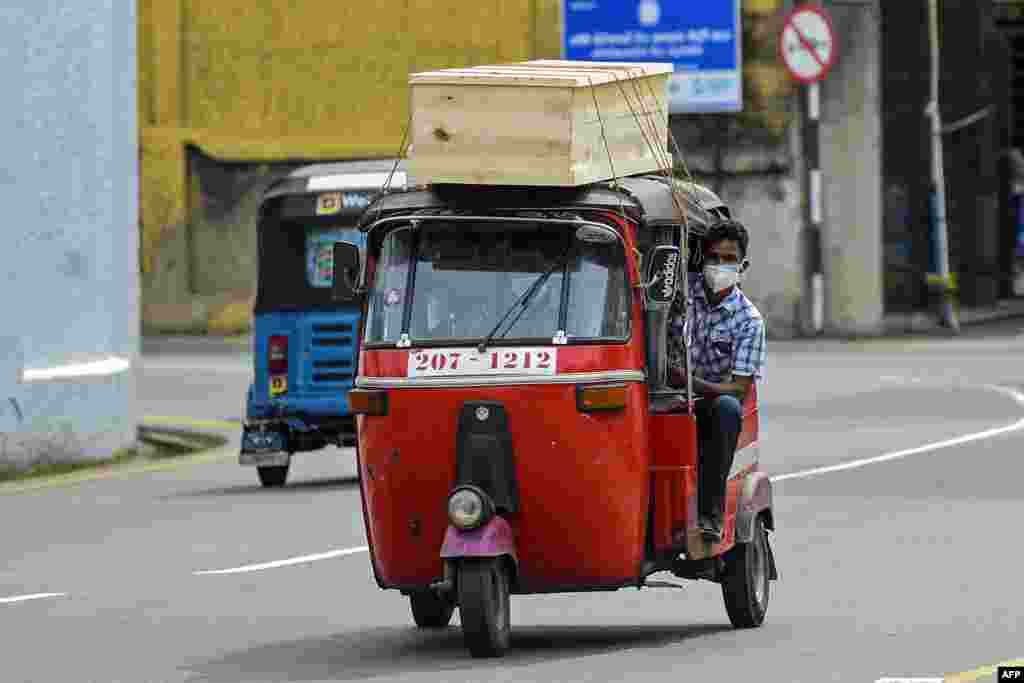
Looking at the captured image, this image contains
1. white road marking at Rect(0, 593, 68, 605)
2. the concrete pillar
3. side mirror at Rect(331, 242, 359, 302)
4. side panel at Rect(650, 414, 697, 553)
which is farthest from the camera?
the concrete pillar

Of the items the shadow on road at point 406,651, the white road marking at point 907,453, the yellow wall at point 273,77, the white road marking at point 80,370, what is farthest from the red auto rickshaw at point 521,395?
the yellow wall at point 273,77

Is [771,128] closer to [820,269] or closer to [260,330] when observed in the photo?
[820,269]

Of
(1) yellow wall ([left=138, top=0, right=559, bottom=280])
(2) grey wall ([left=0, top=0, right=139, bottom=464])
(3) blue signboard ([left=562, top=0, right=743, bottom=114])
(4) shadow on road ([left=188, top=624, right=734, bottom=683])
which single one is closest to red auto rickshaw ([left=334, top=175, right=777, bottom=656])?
(4) shadow on road ([left=188, top=624, right=734, bottom=683])

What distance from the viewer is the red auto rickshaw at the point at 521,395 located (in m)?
11.8

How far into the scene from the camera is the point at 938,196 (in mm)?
43000

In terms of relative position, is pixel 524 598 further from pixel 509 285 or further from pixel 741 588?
pixel 509 285

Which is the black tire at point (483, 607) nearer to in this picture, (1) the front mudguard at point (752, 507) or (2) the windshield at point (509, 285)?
(2) the windshield at point (509, 285)

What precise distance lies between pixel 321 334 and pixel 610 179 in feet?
34.4

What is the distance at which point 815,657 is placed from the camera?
1162cm

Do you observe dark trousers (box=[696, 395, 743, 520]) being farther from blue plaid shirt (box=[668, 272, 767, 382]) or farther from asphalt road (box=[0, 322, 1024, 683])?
asphalt road (box=[0, 322, 1024, 683])

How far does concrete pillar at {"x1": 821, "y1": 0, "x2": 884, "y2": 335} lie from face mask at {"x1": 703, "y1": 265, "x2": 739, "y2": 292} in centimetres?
3016

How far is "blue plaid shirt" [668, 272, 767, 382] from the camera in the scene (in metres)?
12.5

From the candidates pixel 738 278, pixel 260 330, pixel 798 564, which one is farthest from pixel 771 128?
pixel 738 278

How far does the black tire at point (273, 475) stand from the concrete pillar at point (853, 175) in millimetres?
21163
